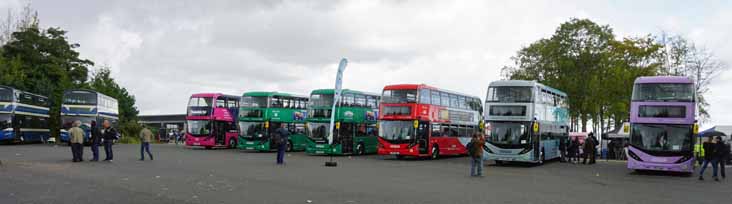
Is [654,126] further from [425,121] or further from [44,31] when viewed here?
[44,31]

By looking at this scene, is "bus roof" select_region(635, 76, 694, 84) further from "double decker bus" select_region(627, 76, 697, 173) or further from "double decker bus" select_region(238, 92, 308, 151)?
"double decker bus" select_region(238, 92, 308, 151)

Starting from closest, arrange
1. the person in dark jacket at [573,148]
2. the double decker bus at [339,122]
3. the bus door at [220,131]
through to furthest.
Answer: the person in dark jacket at [573,148]
the double decker bus at [339,122]
the bus door at [220,131]

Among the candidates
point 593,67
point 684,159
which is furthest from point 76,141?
point 593,67

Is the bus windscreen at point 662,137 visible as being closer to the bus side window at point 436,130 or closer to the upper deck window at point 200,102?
the bus side window at point 436,130

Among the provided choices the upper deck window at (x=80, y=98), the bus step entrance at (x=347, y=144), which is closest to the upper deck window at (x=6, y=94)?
the upper deck window at (x=80, y=98)

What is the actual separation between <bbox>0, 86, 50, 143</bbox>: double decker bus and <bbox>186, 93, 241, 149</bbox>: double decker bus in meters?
9.84

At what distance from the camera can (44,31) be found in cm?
5494

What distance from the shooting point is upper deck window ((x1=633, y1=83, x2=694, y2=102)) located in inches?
835

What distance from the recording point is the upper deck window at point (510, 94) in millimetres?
24828

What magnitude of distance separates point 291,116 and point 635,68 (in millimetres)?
24230

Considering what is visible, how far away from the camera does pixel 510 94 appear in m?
25.1

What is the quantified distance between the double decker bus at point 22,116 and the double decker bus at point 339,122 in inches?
694

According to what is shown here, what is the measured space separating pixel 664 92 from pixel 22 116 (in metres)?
35.2

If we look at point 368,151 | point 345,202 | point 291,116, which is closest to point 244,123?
point 291,116
